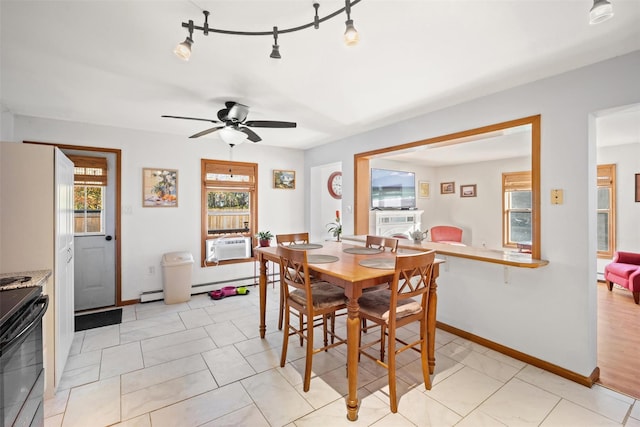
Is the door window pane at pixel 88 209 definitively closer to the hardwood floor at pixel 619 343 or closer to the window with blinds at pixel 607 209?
the hardwood floor at pixel 619 343

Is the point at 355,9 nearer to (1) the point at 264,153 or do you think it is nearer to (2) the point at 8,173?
(2) the point at 8,173

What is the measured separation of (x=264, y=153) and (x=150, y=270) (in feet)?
8.45

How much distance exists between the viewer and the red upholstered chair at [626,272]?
3977 mm

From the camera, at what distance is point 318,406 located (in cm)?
195

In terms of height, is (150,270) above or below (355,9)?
below

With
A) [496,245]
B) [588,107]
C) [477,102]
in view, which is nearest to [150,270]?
[477,102]

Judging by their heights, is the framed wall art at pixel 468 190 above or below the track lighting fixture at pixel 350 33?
below

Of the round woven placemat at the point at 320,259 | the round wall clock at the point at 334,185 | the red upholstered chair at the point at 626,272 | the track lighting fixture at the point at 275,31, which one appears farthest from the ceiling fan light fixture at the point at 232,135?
the red upholstered chair at the point at 626,272

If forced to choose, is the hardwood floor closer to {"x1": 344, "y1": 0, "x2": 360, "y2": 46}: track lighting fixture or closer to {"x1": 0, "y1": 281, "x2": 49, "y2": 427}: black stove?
{"x1": 344, "y1": 0, "x2": 360, "y2": 46}: track lighting fixture

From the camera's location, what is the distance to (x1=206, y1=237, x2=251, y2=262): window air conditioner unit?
467 cm

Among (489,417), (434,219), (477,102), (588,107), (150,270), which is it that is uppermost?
(477,102)

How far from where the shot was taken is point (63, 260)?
2.32m

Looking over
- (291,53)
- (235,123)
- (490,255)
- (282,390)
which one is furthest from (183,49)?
(490,255)

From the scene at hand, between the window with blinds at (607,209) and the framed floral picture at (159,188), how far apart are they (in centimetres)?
723
